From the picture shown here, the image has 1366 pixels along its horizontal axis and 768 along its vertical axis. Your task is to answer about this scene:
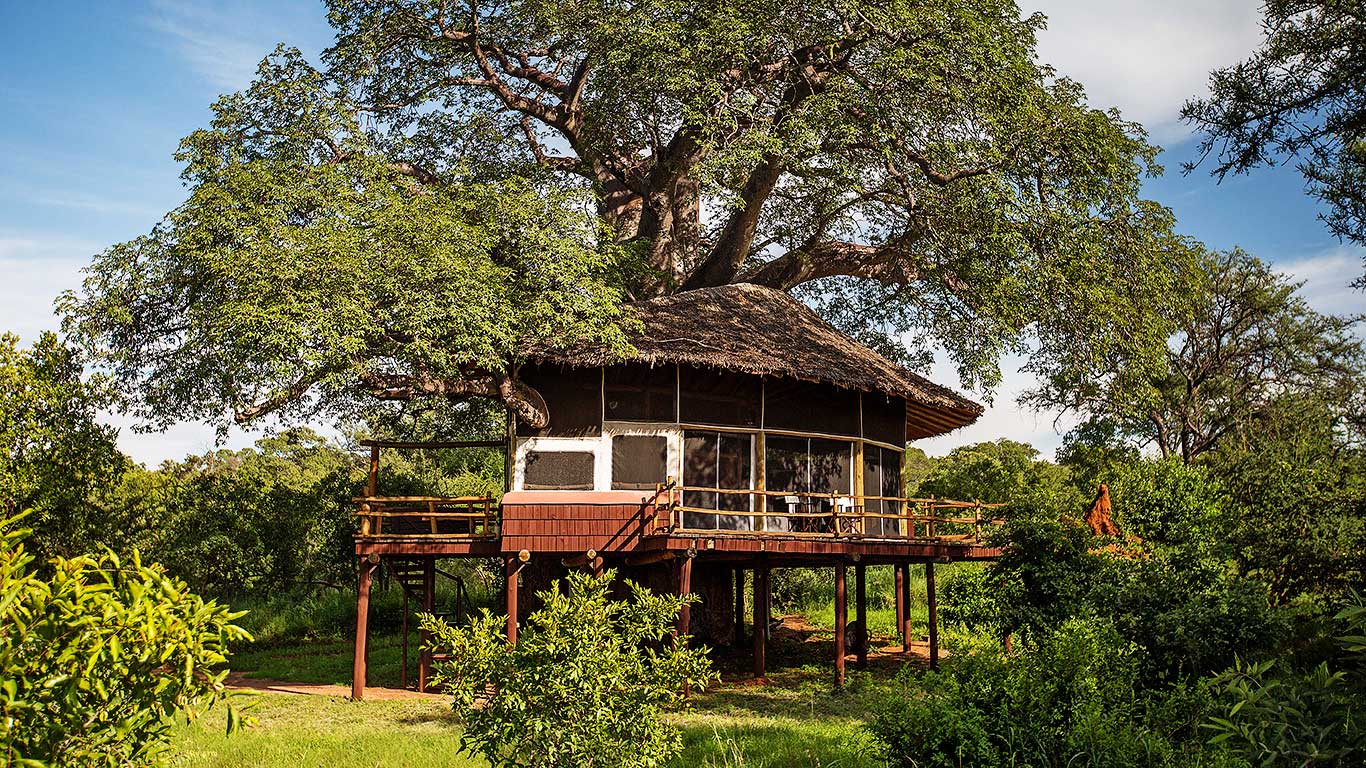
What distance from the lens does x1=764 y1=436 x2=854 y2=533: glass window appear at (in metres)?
17.9

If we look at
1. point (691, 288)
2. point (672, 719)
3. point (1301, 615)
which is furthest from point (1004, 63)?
point (672, 719)

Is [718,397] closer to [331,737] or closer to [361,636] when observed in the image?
[361,636]

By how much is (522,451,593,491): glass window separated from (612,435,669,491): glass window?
0.47 metres

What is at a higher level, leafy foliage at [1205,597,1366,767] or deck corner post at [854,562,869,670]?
Result: leafy foliage at [1205,597,1366,767]

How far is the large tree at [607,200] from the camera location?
14.8 m

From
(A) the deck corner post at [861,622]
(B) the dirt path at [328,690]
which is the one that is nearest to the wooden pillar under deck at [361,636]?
(B) the dirt path at [328,690]

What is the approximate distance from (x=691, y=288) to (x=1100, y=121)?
351 inches

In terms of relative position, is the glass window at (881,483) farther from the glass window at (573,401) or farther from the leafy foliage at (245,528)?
the leafy foliage at (245,528)

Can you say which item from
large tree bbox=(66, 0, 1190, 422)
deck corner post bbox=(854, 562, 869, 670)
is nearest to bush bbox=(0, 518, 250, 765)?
large tree bbox=(66, 0, 1190, 422)

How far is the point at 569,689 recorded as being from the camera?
5.93 metres

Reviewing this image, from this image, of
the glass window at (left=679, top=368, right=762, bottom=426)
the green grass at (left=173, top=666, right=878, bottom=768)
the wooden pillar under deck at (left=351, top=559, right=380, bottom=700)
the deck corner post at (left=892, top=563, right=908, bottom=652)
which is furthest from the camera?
the deck corner post at (left=892, top=563, right=908, bottom=652)

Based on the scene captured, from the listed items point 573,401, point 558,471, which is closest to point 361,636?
point 558,471

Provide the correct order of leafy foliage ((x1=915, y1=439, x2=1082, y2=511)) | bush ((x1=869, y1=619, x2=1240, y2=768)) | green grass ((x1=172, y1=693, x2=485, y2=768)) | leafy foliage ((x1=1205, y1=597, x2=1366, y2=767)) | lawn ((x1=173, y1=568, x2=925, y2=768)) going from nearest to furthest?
leafy foliage ((x1=1205, y1=597, x2=1366, y2=767))
bush ((x1=869, y1=619, x2=1240, y2=768))
lawn ((x1=173, y1=568, x2=925, y2=768))
green grass ((x1=172, y1=693, x2=485, y2=768))
leafy foliage ((x1=915, y1=439, x2=1082, y2=511))

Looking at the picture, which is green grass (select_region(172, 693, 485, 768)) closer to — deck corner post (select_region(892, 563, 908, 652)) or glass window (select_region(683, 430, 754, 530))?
glass window (select_region(683, 430, 754, 530))
